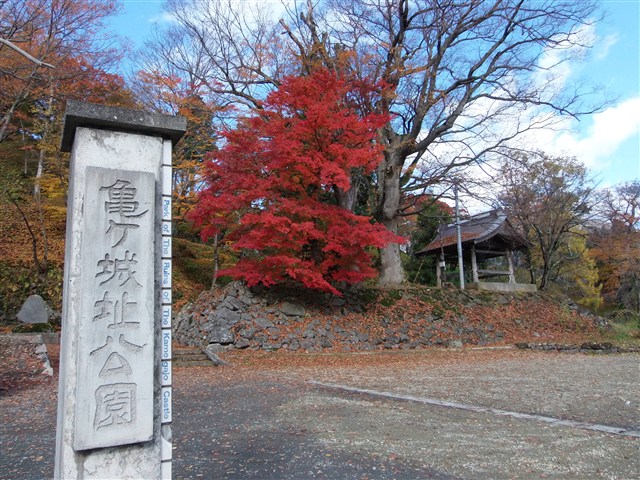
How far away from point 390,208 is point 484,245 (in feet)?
21.0

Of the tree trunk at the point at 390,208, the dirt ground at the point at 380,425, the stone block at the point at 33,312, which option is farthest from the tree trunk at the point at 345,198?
the stone block at the point at 33,312

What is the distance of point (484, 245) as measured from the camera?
68.9 feet

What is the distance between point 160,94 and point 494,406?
1500 cm

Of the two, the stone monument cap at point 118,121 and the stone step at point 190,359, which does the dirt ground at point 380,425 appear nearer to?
the stone step at point 190,359

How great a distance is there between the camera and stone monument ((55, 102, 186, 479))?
264cm

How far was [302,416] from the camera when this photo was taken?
5.71m

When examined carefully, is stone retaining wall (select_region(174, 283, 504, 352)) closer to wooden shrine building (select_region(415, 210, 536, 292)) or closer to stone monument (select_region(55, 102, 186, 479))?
wooden shrine building (select_region(415, 210, 536, 292))

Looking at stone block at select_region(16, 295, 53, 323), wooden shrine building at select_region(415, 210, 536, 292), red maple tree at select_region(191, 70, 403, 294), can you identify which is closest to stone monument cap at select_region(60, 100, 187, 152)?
red maple tree at select_region(191, 70, 403, 294)

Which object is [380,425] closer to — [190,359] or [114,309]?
[114,309]

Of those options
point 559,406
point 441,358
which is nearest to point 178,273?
point 441,358

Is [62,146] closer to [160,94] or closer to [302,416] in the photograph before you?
[302,416]

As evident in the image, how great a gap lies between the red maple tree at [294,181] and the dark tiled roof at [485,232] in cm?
886

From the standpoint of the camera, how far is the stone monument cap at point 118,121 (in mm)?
2908

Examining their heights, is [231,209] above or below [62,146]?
above
